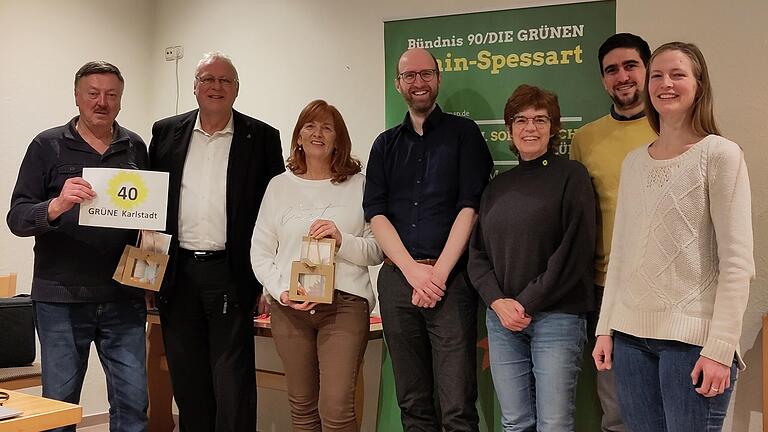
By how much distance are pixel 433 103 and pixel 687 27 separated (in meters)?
1.05

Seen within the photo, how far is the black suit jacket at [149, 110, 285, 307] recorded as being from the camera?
3.22 meters

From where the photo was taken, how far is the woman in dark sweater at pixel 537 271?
104 inches

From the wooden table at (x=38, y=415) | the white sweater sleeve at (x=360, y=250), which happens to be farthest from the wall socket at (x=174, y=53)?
the wooden table at (x=38, y=415)

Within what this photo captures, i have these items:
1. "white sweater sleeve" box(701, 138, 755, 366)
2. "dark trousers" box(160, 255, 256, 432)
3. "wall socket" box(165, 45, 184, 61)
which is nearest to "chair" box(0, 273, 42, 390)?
"dark trousers" box(160, 255, 256, 432)

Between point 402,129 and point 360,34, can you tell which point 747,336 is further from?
point 360,34

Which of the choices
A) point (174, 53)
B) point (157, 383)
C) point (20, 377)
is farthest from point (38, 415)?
point (174, 53)

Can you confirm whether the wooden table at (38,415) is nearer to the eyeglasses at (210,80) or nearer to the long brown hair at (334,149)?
the long brown hair at (334,149)

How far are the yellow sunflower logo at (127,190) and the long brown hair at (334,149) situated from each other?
1.90 feet

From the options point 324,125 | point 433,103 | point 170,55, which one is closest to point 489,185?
point 433,103

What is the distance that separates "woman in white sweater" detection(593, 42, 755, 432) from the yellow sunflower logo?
1761 millimetres

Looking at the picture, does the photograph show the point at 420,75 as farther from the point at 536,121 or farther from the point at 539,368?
the point at 539,368

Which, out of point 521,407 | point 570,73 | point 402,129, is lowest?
point 521,407

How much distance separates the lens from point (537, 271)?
2695 millimetres

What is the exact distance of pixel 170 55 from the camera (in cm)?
489
